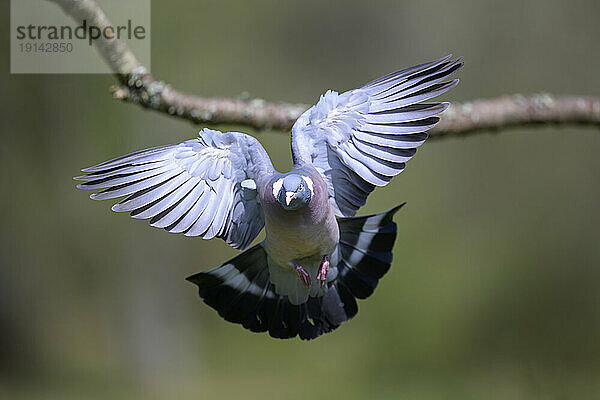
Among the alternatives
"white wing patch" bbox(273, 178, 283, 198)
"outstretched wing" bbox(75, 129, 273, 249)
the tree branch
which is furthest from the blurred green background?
"white wing patch" bbox(273, 178, 283, 198)

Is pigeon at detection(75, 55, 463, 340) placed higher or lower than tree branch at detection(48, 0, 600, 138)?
lower

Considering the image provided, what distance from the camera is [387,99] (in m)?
1.25

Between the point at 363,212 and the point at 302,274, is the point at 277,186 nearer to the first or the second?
the point at 302,274

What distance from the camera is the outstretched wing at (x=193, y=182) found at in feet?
3.72

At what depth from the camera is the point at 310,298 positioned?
143 centimetres

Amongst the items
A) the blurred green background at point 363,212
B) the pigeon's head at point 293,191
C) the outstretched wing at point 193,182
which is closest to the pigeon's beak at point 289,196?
the pigeon's head at point 293,191

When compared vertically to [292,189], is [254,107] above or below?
above

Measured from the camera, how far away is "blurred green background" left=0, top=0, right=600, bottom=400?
10.6 ft

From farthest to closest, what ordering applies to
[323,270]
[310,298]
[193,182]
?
[310,298]
[323,270]
[193,182]

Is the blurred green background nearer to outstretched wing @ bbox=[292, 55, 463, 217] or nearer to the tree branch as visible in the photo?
the tree branch

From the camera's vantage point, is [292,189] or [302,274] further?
[302,274]

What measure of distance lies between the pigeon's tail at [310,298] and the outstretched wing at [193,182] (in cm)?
15

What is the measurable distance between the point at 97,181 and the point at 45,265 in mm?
2675

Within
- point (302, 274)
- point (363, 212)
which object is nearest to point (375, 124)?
point (302, 274)
